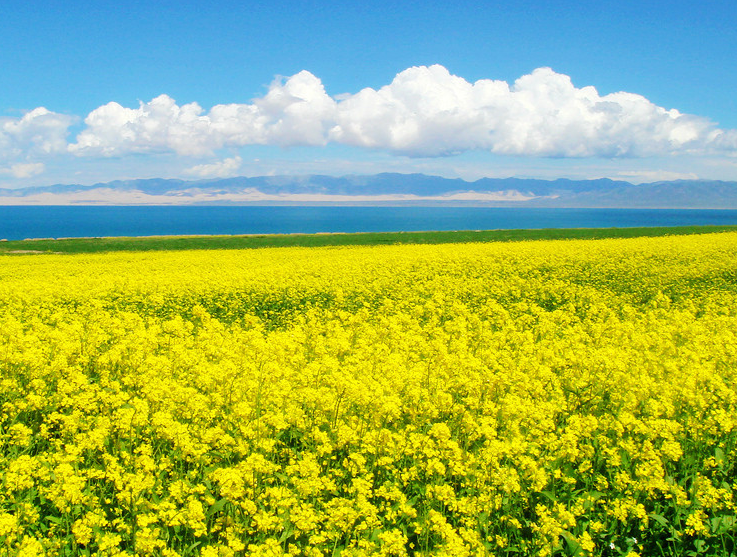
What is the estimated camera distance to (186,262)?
26.2 metres

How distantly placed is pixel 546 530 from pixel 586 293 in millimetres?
12519

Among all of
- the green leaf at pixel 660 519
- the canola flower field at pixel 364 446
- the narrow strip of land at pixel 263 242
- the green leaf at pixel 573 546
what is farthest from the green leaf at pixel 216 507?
the narrow strip of land at pixel 263 242

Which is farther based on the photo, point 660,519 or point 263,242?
point 263,242

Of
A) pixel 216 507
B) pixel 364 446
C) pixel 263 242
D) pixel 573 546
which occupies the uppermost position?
pixel 263 242

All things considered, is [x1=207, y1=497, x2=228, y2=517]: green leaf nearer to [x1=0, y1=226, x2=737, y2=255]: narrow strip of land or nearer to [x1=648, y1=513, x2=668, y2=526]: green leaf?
[x1=648, y1=513, x2=668, y2=526]: green leaf

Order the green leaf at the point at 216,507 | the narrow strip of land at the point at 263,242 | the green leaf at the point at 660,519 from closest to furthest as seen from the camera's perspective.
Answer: the green leaf at the point at 216,507 < the green leaf at the point at 660,519 < the narrow strip of land at the point at 263,242

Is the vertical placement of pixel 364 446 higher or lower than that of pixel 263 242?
lower

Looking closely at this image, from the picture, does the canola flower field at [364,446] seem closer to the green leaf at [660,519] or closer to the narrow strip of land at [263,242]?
the green leaf at [660,519]

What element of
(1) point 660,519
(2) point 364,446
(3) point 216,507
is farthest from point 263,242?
(1) point 660,519

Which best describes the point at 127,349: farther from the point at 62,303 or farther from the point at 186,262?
the point at 186,262

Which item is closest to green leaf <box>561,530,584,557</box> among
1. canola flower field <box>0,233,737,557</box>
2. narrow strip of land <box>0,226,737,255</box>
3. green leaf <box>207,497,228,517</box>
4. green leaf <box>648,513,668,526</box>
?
canola flower field <box>0,233,737,557</box>

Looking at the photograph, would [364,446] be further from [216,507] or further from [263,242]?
[263,242]

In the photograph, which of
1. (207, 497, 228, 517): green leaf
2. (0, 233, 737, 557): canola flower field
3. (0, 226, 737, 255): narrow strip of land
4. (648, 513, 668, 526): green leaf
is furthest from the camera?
(0, 226, 737, 255): narrow strip of land

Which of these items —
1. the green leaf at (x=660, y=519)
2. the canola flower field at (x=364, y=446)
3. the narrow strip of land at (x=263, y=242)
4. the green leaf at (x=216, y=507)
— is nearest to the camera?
the canola flower field at (x=364, y=446)
